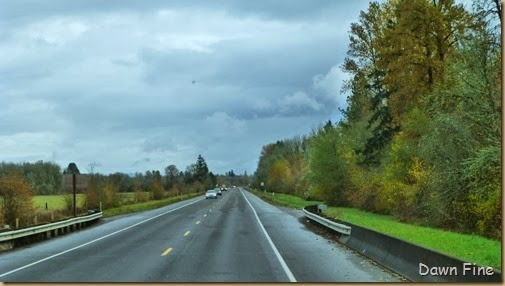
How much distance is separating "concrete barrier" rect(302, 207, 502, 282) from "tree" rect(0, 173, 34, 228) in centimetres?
2942

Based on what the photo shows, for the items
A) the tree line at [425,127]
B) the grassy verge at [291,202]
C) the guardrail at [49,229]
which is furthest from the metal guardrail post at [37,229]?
the grassy verge at [291,202]

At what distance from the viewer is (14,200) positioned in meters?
41.4

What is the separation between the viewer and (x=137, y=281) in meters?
12.4

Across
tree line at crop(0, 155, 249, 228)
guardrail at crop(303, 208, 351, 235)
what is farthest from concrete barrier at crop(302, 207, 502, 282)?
tree line at crop(0, 155, 249, 228)

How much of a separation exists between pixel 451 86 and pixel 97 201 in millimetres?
42158

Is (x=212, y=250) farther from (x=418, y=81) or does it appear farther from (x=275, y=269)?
(x=418, y=81)

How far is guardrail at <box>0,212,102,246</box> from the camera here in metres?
22.3

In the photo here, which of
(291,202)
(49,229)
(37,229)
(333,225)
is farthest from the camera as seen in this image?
(291,202)

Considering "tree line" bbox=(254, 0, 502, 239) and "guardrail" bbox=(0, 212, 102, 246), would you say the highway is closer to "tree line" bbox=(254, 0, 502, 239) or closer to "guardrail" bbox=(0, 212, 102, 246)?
"guardrail" bbox=(0, 212, 102, 246)

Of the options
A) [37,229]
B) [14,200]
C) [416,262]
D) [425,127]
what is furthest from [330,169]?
[416,262]

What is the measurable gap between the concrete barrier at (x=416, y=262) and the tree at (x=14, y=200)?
29424mm

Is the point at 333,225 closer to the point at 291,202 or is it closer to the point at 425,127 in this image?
the point at 425,127

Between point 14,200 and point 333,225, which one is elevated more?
point 14,200

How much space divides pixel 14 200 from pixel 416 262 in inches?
1395
